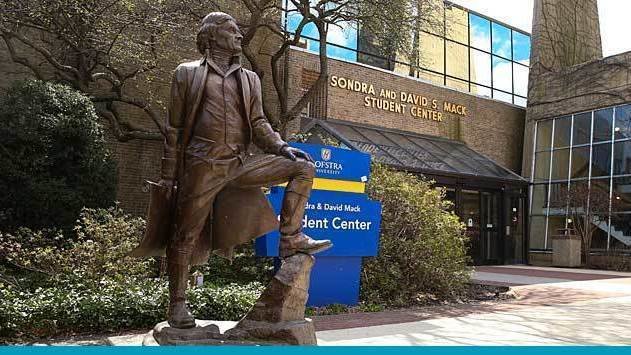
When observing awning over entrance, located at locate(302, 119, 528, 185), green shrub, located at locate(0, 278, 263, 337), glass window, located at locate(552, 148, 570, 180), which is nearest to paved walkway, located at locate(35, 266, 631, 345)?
green shrub, located at locate(0, 278, 263, 337)

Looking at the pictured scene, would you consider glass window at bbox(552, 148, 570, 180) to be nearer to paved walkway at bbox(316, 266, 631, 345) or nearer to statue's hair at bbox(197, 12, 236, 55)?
paved walkway at bbox(316, 266, 631, 345)

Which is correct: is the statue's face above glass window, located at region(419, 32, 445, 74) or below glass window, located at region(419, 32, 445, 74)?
below

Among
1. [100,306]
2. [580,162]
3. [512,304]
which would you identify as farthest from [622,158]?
[100,306]

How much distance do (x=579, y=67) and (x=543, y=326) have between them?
18.3m

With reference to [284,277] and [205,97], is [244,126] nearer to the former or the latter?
[205,97]

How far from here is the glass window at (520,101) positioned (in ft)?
85.9

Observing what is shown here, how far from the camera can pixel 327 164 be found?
9531mm

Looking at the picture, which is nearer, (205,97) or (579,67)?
(205,97)

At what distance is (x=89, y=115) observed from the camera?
12461mm

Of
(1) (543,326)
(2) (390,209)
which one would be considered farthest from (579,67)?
(1) (543,326)

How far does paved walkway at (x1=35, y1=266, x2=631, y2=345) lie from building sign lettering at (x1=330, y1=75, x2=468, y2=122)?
32.6 ft

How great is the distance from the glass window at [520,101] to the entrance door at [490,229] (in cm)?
611

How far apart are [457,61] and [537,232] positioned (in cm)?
735

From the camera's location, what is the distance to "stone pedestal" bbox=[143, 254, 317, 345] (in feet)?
13.9
